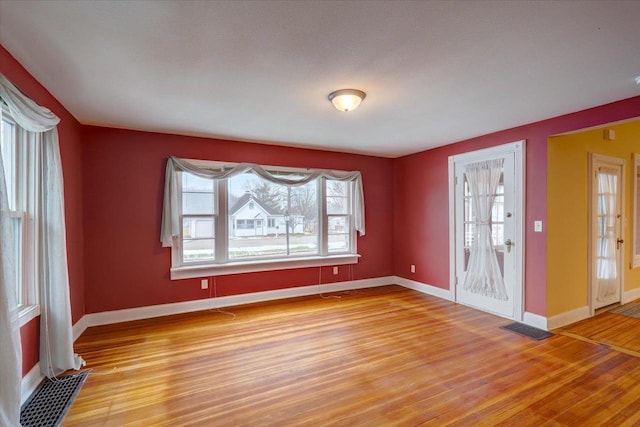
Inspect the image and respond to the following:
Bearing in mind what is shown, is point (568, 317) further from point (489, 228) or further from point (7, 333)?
point (7, 333)

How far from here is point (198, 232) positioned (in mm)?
4371

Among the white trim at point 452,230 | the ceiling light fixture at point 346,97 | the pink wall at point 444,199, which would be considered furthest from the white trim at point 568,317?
the ceiling light fixture at point 346,97

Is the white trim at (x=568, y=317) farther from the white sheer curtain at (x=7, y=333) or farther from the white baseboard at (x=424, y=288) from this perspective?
the white sheer curtain at (x=7, y=333)

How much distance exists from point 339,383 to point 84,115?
375cm

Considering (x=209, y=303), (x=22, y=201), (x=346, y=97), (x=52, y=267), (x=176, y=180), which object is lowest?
(x=209, y=303)

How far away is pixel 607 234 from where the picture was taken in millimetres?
4230

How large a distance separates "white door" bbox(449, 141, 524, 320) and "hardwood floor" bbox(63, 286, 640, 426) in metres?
0.45

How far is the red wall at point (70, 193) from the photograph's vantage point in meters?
2.37

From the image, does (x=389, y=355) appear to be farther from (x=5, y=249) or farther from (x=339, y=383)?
(x=5, y=249)

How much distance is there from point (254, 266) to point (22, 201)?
269cm

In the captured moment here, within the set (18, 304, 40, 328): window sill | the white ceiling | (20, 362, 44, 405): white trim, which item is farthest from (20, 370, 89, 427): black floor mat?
the white ceiling

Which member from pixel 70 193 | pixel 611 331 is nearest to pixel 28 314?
pixel 70 193

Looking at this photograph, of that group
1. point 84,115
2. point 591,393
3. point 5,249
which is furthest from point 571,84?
point 84,115

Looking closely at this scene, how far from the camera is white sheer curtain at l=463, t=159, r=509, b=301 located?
4.10 m
